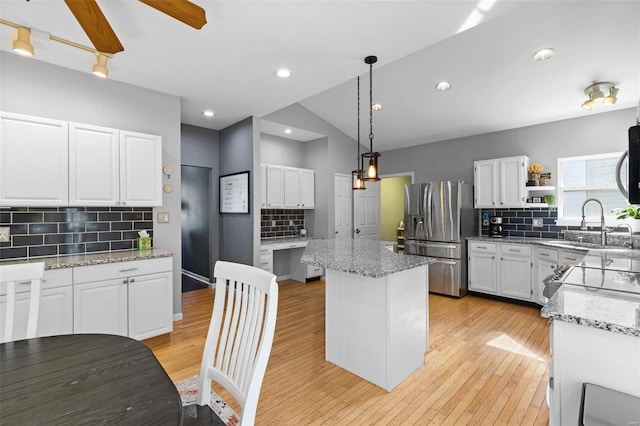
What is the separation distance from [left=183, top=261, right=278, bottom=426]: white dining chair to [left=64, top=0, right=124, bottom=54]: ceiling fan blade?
132cm

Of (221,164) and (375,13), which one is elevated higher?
(375,13)

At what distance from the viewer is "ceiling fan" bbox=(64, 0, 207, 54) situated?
1339 mm

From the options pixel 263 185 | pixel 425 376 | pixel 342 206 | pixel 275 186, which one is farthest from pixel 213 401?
pixel 342 206

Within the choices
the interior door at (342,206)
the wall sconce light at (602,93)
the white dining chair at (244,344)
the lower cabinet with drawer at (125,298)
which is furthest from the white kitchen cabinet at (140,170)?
the wall sconce light at (602,93)

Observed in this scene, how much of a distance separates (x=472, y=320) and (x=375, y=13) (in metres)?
3.46

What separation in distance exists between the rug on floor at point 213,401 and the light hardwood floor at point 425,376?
0.28 feet

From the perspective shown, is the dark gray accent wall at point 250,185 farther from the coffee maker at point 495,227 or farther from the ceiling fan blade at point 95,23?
the coffee maker at point 495,227

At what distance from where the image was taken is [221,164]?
5086 mm

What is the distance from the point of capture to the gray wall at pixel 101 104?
8.59ft

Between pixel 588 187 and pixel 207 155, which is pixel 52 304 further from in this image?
pixel 588 187

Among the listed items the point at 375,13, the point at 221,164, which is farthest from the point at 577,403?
the point at 221,164

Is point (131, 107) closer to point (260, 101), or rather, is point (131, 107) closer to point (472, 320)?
point (260, 101)

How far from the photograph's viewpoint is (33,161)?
8.15 feet

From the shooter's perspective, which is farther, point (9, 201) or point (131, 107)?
point (131, 107)
